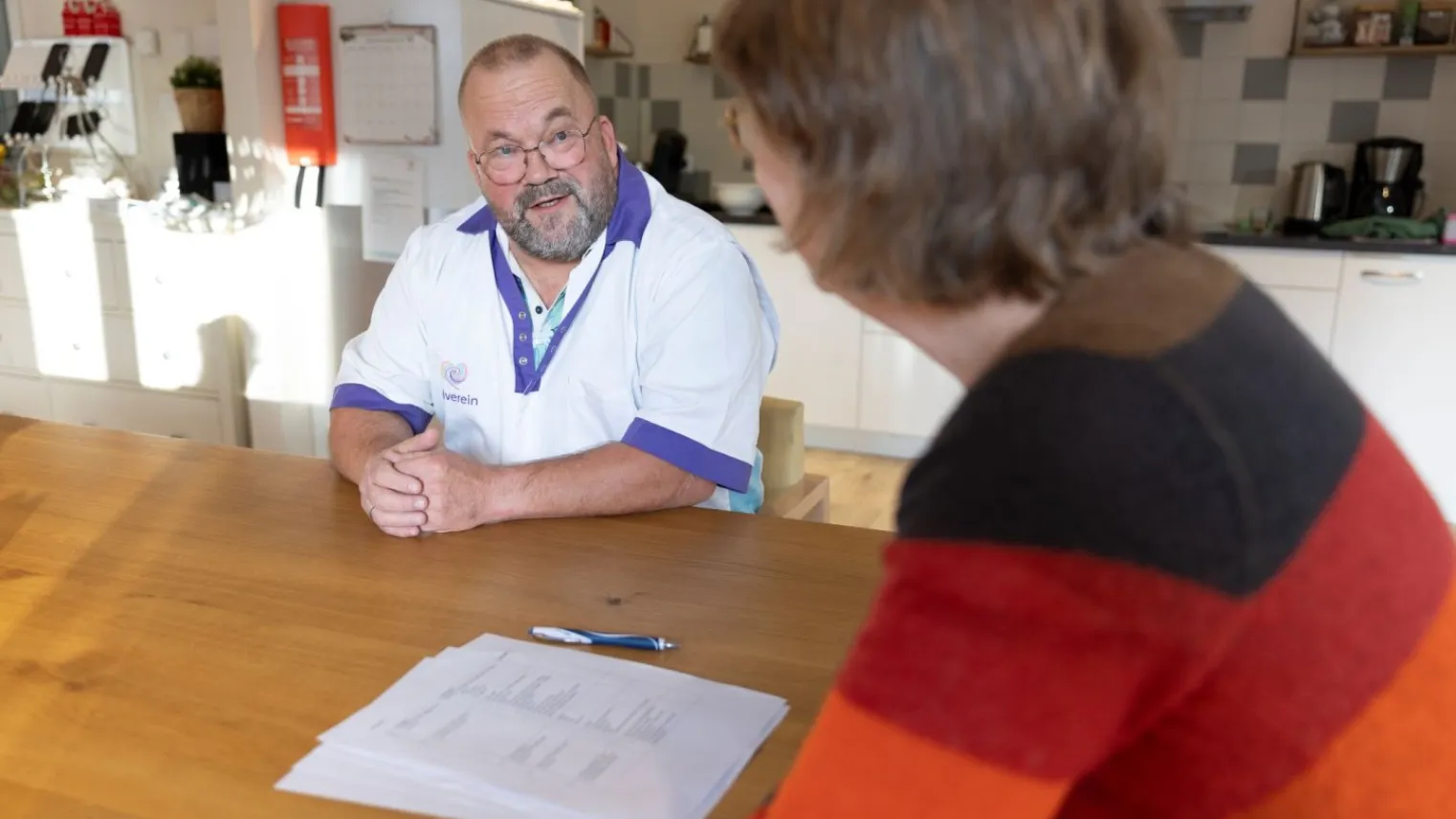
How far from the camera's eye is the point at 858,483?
3.71 metres

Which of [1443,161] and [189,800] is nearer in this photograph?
[189,800]

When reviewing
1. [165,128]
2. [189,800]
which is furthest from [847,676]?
[165,128]

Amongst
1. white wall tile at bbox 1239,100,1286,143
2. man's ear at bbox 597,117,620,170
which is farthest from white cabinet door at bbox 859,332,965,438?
man's ear at bbox 597,117,620,170

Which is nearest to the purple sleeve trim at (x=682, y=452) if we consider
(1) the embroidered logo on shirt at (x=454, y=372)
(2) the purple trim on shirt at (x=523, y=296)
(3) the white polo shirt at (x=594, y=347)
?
(3) the white polo shirt at (x=594, y=347)

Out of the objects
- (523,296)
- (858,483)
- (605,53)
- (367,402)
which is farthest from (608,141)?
(605,53)

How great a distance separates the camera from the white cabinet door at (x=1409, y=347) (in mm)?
3154

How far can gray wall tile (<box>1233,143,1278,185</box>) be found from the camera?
3824 mm

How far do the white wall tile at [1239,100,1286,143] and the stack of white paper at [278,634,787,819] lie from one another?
3702 millimetres

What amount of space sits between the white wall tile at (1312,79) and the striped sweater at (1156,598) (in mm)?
3824

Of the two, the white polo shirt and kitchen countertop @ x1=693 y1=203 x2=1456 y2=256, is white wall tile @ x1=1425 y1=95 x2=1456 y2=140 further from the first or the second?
the white polo shirt

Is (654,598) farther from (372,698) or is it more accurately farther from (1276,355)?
(1276,355)

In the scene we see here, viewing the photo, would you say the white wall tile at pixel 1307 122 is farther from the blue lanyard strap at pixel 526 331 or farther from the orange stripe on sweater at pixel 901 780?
the orange stripe on sweater at pixel 901 780

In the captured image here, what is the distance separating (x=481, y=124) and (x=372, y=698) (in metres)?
0.97

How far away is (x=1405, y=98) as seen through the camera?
3.64 m
